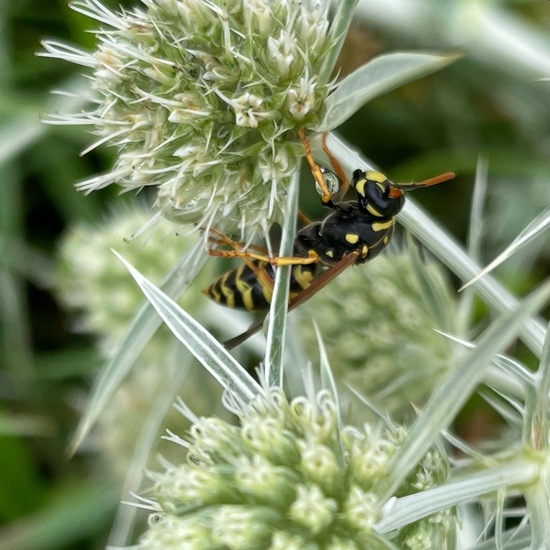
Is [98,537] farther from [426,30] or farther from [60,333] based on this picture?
[426,30]

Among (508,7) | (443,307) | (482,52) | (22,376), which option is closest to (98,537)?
(22,376)

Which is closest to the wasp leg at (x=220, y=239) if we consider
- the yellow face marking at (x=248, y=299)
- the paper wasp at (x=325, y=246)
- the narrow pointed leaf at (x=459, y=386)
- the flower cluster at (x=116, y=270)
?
the paper wasp at (x=325, y=246)

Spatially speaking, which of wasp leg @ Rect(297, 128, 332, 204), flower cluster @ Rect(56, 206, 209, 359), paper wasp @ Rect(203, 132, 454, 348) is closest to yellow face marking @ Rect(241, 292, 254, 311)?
paper wasp @ Rect(203, 132, 454, 348)

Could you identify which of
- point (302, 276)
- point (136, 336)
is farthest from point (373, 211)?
point (136, 336)

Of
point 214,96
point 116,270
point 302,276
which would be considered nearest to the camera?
point 214,96

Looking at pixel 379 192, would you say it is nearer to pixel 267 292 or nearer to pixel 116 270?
pixel 267 292
